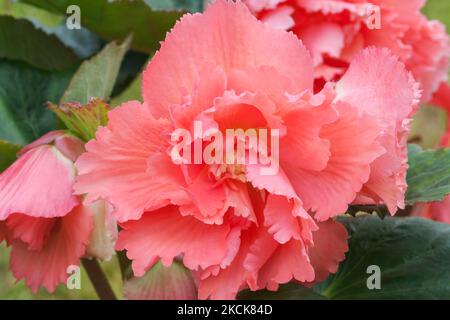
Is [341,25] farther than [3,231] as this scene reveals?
Yes

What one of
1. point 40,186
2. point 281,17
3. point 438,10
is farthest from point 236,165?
point 438,10

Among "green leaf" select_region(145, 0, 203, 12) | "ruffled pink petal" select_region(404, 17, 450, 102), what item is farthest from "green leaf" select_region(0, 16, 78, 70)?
"ruffled pink petal" select_region(404, 17, 450, 102)

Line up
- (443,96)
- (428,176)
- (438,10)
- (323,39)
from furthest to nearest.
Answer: (438,10)
(443,96)
(323,39)
(428,176)

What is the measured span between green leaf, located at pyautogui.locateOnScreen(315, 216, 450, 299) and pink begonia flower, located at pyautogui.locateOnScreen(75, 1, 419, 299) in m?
0.13

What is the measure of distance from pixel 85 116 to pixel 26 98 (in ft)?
0.67

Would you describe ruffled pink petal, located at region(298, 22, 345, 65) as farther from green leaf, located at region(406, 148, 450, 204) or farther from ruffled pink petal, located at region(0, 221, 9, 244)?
ruffled pink petal, located at region(0, 221, 9, 244)

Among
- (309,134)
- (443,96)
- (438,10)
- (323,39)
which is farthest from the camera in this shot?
(438,10)

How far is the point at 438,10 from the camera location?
178cm

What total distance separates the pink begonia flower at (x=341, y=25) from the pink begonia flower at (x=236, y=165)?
0.66 feet

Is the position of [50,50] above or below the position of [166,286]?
above

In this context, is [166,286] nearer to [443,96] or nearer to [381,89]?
[381,89]

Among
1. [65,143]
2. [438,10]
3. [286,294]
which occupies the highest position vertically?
[438,10]
